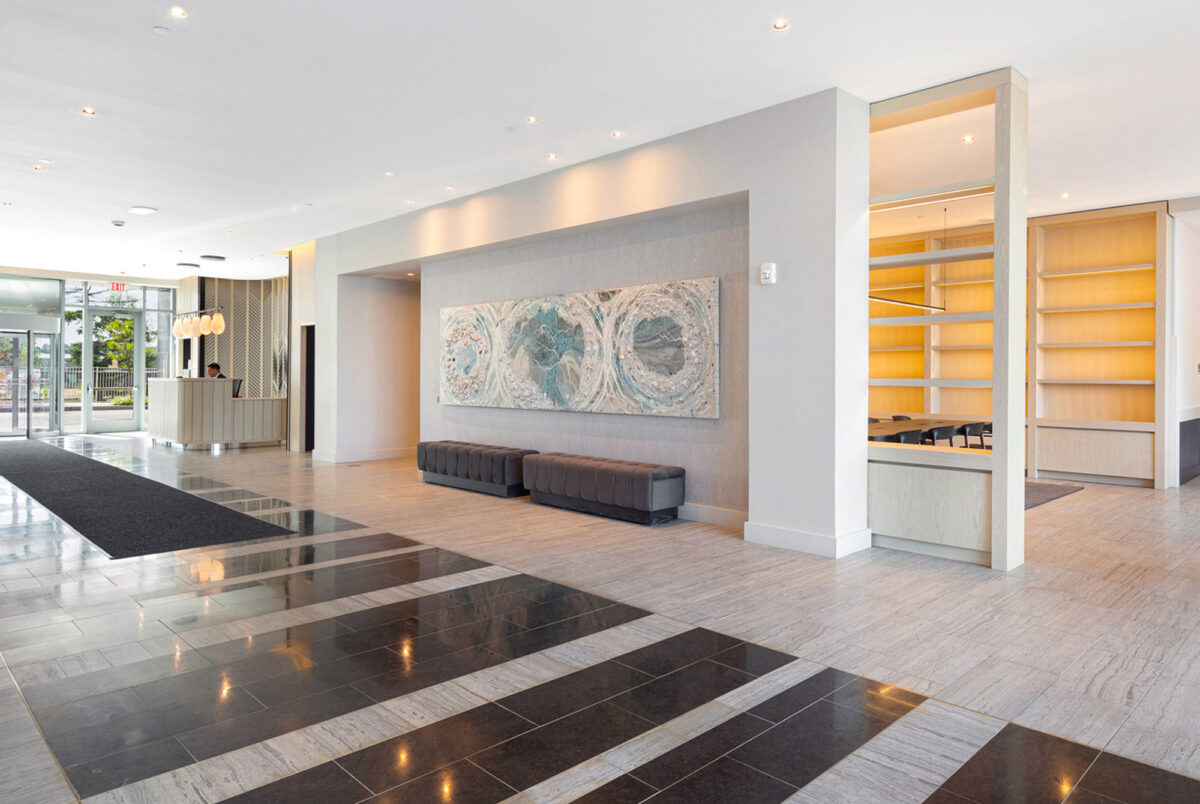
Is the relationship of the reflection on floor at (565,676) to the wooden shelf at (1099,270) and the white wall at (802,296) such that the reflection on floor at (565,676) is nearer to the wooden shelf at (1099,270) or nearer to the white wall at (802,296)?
the white wall at (802,296)

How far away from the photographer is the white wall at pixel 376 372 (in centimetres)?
1100

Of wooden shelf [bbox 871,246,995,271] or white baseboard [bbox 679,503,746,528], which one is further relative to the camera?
white baseboard [bbox 679,503,746,528]

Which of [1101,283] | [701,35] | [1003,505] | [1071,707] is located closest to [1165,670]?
[1071,707]

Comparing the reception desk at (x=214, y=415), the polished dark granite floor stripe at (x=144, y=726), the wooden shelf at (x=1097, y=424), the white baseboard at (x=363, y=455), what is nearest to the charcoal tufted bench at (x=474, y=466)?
the white baseboard at (x=363, y=455)

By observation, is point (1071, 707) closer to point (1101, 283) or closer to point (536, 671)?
point (536, 671)

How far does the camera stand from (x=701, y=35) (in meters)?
4.51

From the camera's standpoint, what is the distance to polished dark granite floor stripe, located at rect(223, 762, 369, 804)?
7.36 feet

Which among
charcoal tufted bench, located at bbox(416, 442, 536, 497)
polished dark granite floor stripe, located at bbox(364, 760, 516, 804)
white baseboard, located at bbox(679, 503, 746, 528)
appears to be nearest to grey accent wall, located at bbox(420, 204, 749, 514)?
white baseboard, located at bbox(679, 503, 746, 528)

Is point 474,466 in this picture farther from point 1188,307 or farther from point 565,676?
point 1188,307

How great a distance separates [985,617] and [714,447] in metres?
2.82

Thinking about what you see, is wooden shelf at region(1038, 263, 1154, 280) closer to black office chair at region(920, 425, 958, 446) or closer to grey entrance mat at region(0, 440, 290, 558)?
black office chair at region(920, 425, 958, 446)

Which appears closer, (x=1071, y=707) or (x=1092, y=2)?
(x=1071, y=707)

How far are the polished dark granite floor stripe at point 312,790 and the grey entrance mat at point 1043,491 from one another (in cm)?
689

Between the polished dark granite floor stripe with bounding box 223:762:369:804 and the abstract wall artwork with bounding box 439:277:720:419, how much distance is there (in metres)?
4.55
